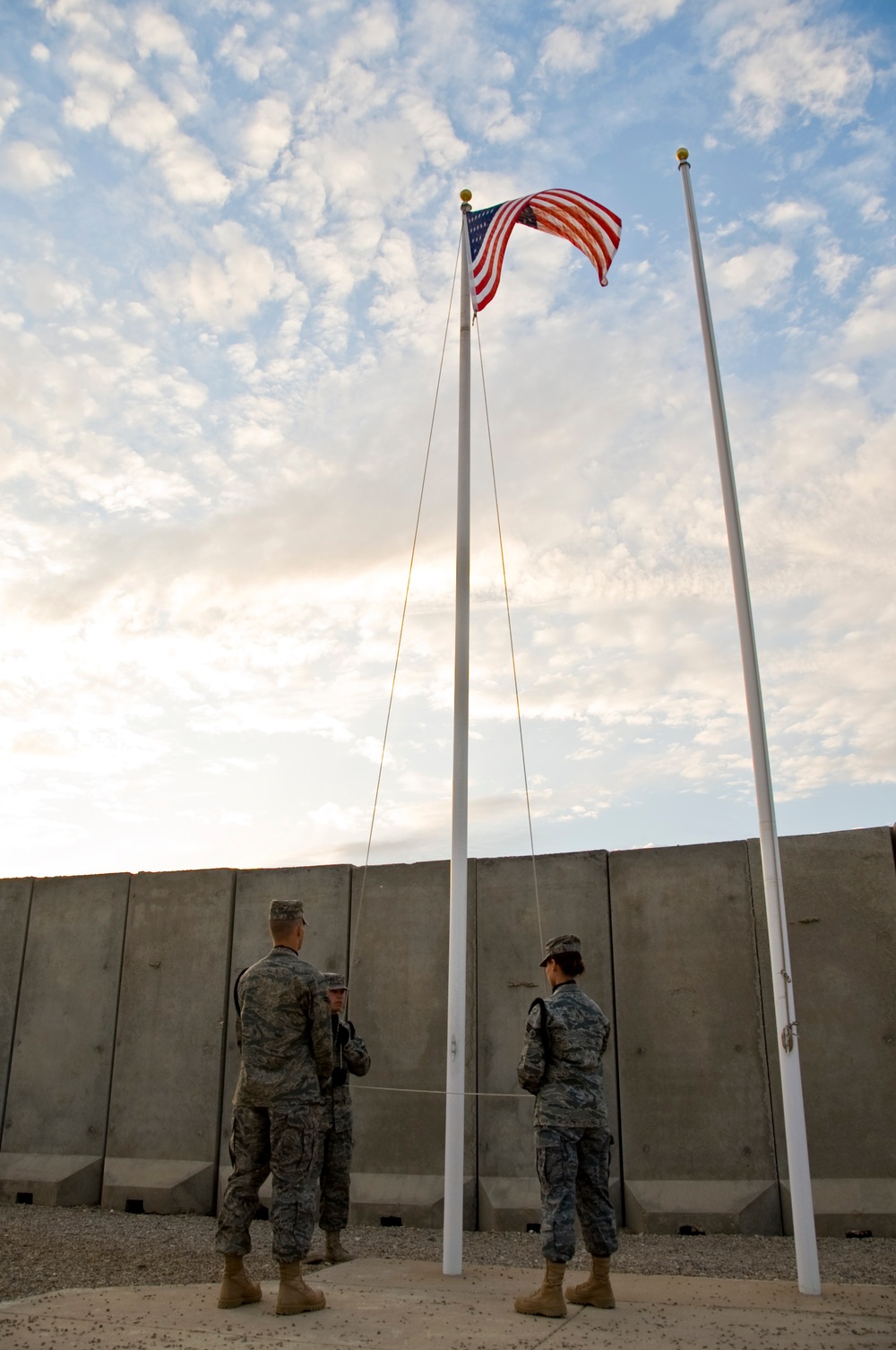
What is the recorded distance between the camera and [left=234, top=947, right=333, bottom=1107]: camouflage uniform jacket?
4.88 m

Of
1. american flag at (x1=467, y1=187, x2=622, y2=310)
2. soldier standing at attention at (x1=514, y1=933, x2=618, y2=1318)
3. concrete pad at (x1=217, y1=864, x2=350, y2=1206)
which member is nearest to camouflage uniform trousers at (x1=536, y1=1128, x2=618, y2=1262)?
soldier standing at attention at (x1=514, y1=933, x2=618, y2=1318)

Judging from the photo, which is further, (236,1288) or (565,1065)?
(565,1065)

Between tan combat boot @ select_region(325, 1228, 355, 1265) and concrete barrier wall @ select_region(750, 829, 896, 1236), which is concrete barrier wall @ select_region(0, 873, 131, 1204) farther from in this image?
concrete barrier wall @ select_region(750, 829, 896, 1236)

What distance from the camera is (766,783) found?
5.75 metres

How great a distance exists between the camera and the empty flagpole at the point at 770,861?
5188 millimetres

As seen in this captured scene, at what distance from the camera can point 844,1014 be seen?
721 cm

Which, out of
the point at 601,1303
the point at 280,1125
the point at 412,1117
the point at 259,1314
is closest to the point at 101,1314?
the point at 259,1314

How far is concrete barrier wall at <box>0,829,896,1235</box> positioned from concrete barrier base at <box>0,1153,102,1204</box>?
23 millimetres

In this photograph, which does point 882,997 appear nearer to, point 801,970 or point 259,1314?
point 801,970

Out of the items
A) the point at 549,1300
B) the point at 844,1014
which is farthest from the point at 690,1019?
the point at 549,1300

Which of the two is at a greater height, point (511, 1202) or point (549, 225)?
→ point (549, 225)

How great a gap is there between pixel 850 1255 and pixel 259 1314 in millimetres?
3620

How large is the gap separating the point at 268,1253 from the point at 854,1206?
3.76m

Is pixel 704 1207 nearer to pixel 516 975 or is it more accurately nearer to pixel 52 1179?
pixel 516 975
